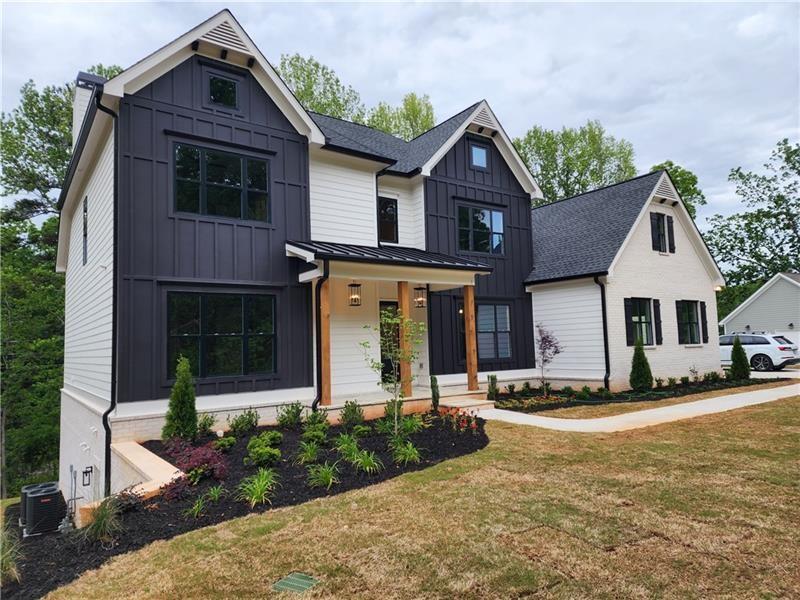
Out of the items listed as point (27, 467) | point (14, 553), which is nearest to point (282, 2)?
point (14, 553)

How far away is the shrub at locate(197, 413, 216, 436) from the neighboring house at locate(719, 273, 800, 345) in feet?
113

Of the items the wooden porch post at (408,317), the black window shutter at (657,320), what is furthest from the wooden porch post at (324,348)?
the black window shutter at (657,320)

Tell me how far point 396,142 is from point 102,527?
14.4 metres

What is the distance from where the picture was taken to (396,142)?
54.3 feet

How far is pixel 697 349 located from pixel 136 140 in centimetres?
1811

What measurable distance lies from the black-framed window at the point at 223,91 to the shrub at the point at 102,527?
26.6ft

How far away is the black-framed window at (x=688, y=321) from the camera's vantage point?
55.1 feet

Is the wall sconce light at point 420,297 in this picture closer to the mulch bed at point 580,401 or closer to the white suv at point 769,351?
the mulch bed at point 580,401

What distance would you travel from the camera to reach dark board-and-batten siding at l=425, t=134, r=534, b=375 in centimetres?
1369

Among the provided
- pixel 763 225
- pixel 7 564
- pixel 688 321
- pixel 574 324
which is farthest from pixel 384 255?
pixel 763 225

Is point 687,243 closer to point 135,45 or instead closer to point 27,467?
point 135,45

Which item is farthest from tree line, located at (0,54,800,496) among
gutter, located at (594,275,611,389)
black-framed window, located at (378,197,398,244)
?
gutter, located at (594,275,611,389)

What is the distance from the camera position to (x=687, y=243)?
17.6m

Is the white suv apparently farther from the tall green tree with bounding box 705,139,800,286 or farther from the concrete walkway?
the tall green tree with bounding box 705,139,800,286
